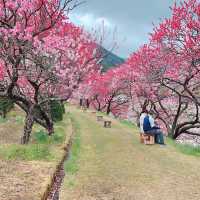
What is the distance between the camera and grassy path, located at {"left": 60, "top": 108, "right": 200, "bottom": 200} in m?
10.4

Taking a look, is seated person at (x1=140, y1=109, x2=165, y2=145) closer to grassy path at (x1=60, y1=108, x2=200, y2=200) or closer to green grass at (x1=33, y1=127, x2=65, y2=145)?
grassy path at (x1=60, y1=108, x2=200, y2=200)

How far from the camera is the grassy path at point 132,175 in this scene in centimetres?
1039

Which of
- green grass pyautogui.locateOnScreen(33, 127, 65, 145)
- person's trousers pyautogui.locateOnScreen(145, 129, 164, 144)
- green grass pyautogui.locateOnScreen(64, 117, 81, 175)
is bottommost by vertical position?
green grass pyautogui.locateOnScreen(64, 117, 81, 175)

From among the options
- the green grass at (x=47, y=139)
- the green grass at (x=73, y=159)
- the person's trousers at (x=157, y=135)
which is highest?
the person's trousers at (x=157, y=135)

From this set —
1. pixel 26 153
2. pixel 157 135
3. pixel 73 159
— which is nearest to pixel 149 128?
pixel 157 135

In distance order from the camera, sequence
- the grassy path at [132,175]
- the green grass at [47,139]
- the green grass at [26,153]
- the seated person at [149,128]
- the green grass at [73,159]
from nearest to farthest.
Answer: the grassy path at [132,175], the green grass at [73,159], the green grass at [26,153], the green grass at [47,139], the seated person at [149,128]

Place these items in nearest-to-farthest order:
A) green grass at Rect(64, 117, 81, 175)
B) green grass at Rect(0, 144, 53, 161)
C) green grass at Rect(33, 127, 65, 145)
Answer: green grass at Rect(64, 117, 81, 175) → green grass at Rect(0, 144, 53, 161) → green grass at Rect(33, 127, 65, 145)

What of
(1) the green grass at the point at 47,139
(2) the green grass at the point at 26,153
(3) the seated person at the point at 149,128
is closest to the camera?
(2) the green grass at the point at 26,153

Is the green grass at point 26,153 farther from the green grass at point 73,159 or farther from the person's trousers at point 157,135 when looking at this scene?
the person's trousers at point 157,135

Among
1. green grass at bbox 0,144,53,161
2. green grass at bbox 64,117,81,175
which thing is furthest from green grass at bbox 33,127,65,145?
green grass at bbox 0,144,53,161

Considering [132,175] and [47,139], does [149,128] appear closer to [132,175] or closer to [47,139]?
[47,139]

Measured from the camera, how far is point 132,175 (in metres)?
12.6

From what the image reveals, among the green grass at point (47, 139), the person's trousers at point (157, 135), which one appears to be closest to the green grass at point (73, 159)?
the green grass at point (47, 139)

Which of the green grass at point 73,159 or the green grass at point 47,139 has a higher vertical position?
the green grass at point 47,139
